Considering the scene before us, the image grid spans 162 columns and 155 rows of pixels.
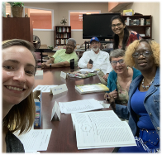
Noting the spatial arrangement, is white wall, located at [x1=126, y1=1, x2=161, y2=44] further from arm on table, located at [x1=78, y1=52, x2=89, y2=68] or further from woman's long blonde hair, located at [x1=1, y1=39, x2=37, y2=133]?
woman's long blonde hair, located at [x1=1, y1=39, x2=37, y2=133]

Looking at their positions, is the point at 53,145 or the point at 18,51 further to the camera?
the point at 53,145

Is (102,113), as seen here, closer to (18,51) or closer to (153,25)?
(18,51)

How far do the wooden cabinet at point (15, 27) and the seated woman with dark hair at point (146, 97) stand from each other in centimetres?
208

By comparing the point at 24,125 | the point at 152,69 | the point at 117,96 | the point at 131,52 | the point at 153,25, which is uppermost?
the point at 153,25

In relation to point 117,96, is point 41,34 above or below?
above

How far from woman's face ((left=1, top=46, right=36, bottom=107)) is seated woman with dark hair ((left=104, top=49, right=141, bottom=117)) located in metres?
1.35

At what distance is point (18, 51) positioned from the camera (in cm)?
57

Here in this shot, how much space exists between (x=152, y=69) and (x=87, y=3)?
7.70m

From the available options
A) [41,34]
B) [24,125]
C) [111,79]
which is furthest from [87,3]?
[24,125]

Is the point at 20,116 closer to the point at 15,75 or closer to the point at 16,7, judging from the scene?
the point at 15,75

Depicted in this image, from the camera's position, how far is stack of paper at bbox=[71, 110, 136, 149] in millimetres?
801

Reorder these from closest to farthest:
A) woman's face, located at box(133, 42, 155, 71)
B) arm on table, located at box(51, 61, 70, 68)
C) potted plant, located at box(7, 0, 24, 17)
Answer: woman's face, located at box(133, 42, 155, 71) < potted plant, located at box(7, 0, 24, 17) < arm on table, located at box(51, 61, 70, 68)

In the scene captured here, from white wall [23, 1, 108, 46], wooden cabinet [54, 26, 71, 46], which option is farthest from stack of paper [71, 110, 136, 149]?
white wall [23, 1, 108, 46]

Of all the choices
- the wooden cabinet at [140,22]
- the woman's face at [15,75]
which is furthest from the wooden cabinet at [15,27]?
the wooden cabinet at [140,22]
